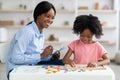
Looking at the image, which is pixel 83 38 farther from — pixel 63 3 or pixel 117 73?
pixel 63 3

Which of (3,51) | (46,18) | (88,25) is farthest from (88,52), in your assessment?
(3,51)

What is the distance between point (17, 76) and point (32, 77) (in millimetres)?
82

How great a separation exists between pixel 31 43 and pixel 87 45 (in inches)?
18.2

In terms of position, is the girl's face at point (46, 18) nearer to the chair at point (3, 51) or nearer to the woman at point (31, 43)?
the woman at point (31, 43)

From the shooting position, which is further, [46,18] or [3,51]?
[3,51]

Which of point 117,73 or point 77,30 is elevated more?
point 77,30

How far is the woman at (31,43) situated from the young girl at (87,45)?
231 mm

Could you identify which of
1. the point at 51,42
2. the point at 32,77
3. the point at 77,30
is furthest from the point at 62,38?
the point at 32,77

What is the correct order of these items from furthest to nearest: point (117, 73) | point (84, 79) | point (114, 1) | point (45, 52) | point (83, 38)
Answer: point (114, 1), point (117, 73), point (83, 38), point (45, 52), point (84, 79)

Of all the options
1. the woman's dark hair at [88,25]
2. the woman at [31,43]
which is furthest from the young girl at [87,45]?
the woman at [31,43]

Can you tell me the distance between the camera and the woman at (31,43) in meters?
1.77

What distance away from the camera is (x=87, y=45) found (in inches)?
80.4

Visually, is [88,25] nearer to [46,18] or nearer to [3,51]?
[46,18]

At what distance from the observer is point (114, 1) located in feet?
18.0
